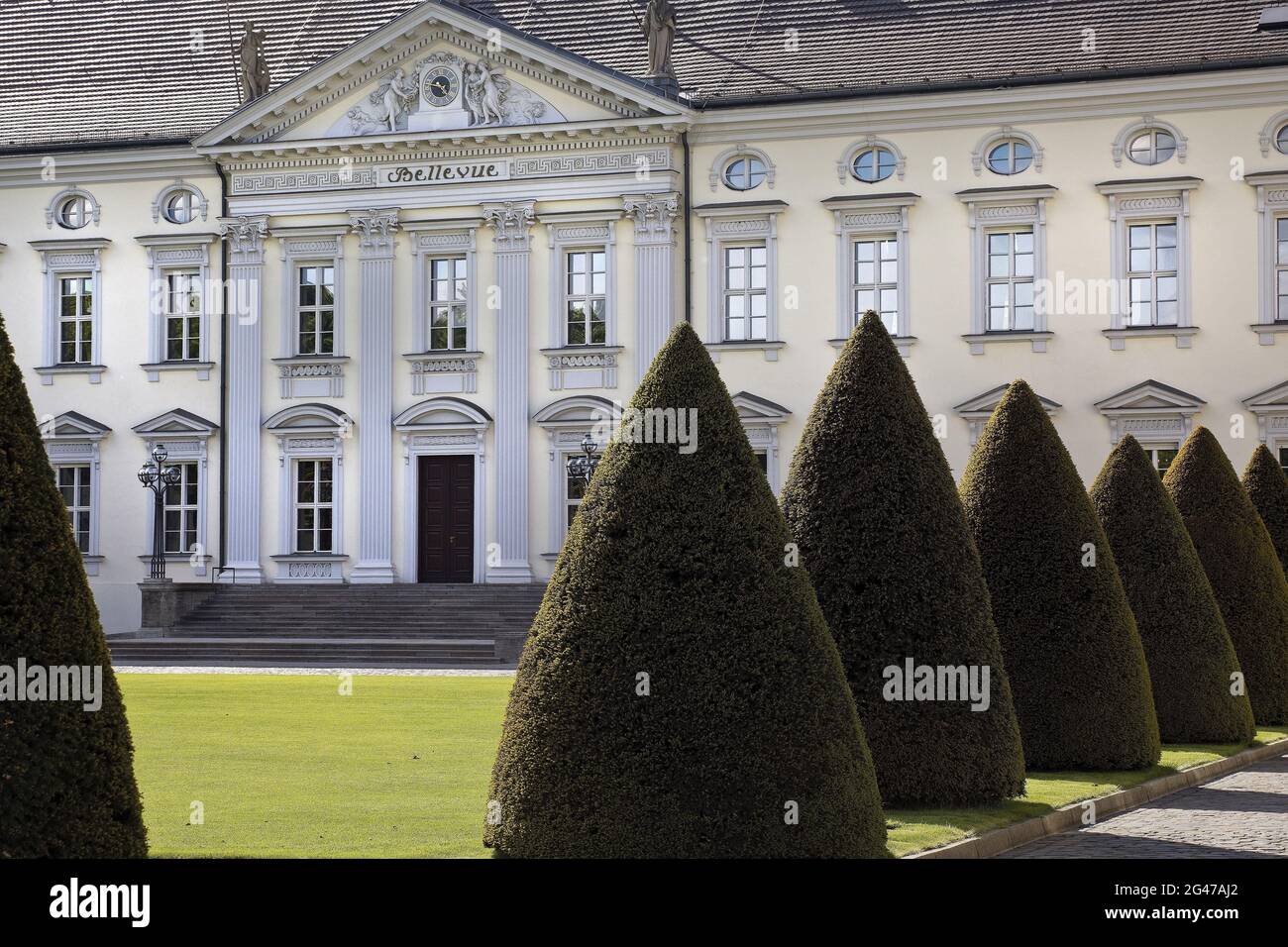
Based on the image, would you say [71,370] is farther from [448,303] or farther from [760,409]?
[760,409]

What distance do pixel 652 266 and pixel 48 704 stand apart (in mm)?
31670

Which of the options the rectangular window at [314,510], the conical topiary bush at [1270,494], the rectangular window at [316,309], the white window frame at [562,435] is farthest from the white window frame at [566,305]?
the conical topiary bush at [1270,494]

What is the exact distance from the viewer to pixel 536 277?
38906 millimetres

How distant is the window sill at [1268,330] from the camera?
116 feet

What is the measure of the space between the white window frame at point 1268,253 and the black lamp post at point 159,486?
874 inches

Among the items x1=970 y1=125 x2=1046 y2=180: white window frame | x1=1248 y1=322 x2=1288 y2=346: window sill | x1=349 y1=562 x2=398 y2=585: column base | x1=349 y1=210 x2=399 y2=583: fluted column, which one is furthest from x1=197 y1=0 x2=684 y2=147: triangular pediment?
x1=1248 y1=322 x2=1288 y2=346: window sill

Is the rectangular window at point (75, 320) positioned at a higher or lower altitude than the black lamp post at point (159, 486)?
higher

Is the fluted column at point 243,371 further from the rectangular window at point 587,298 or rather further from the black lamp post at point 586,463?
the black lamp post at point 586,463

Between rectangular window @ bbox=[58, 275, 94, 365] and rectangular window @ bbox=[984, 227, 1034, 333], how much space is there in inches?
788

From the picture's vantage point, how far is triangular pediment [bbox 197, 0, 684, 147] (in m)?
38.1

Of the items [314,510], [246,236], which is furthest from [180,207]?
[314,510]
